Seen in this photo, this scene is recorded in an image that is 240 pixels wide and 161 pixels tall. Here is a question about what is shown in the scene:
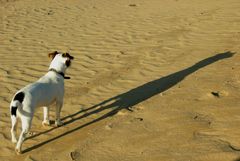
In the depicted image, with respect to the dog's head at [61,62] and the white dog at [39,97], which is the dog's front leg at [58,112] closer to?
the white dog at [39,97]

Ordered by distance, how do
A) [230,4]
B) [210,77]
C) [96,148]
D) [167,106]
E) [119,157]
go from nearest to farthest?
1. [119,157]
2. [96,148]
3. [167,106]
4. [210,77]
5. [230,4]

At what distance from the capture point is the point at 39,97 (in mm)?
5703

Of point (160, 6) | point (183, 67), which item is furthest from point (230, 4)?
point (183, 67)

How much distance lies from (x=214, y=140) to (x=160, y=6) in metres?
10.2

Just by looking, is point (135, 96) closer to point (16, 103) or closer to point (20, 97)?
point (20, 97)

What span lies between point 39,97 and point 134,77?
2950 mm

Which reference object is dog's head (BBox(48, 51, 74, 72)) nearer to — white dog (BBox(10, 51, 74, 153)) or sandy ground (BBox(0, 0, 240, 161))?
white dog (BBox(10, 51, 74, 153))

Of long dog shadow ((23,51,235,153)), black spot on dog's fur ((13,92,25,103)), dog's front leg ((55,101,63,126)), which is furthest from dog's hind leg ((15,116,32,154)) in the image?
dog's front leg ((55,101,63,126))

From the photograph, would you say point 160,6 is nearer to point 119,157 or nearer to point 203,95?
point 203,95

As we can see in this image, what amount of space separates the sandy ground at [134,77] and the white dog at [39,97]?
310 millimetres

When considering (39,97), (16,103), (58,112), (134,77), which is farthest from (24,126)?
(134,77)

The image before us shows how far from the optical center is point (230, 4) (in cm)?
1405

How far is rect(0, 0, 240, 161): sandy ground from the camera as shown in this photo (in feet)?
17.4

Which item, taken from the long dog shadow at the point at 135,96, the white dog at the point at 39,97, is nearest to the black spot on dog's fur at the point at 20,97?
the white dog at the point at 39,97
